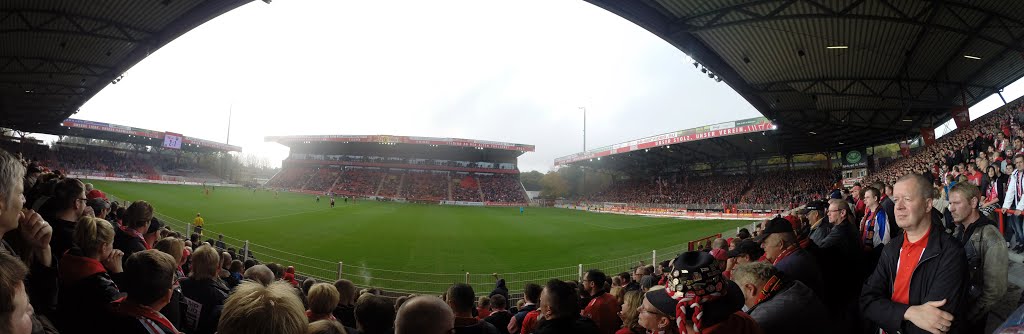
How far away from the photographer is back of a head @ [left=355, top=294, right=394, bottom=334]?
2592mm

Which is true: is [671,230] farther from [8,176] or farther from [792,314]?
[8,176]

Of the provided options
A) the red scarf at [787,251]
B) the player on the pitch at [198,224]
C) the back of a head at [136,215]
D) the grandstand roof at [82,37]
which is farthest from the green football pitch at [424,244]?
the red scarf at [787,251]

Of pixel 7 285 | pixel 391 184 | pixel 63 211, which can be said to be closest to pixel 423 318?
pixel 7 285

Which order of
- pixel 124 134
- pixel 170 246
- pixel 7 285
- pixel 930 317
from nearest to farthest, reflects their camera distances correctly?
pixel 7 285 < pixel 930 317 < pixel 170 246 < pixel 124 134

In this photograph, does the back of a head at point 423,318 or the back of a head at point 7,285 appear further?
the back of a head at point 423,318

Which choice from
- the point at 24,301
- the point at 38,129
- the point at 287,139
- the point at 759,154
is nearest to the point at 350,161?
the point at 287,139

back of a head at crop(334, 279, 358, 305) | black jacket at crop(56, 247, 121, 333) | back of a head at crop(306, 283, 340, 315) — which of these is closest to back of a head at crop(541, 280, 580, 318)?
back of a head at crop(306, 283, 340, 315)

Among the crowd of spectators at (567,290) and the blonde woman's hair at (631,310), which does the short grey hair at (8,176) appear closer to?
the crowd of spectators at (567,290)

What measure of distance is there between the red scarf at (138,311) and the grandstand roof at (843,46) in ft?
36.4

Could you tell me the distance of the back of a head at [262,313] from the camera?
4.78 ft

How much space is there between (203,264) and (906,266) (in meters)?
4.92

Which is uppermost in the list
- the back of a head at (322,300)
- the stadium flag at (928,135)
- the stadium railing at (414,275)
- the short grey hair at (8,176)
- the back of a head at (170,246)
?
the stadium flag at (928,135)

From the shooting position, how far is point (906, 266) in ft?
8.05

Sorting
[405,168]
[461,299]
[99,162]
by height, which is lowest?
[461,299]
